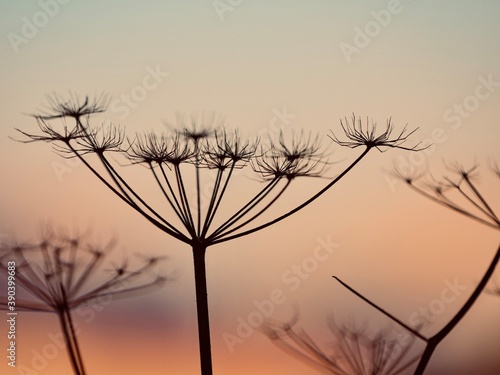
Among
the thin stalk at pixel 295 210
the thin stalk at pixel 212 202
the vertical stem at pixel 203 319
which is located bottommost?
the vertical stem at pixel 203 319

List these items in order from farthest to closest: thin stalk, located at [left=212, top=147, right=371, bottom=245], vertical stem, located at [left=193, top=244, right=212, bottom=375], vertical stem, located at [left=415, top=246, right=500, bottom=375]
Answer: thin stalk, located at [left=212, top=147, right=371, bottom=245]
vertical stem, located at [left=193, top=244, right=212, bottom=375]
vertical stem, located at [left=415, top=246, right=500, bottom=375]

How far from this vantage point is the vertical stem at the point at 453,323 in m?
4.45

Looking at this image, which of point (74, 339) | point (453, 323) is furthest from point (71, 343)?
point (453, 323)

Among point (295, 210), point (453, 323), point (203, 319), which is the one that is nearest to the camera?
point (453, 323)

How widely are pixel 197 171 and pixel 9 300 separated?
7.15ft

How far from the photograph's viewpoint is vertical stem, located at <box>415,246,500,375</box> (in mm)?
4445

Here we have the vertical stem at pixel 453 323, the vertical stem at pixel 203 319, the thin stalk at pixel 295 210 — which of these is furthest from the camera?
the thin stalk at pixel 295 210

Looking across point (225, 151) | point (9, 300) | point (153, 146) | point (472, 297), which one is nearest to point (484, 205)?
point (472, 297)

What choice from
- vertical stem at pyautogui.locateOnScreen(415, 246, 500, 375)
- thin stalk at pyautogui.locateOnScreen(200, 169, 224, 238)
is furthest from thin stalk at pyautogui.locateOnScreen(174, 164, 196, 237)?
vertical stem at pyautogui.locateOnScreen(415, 246, 500, 375)

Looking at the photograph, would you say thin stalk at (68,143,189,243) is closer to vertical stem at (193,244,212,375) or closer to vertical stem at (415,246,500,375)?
vertical stem at (193,244,212,375)

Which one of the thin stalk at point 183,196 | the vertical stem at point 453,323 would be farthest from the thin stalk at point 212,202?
the vertical stem at point 453,323

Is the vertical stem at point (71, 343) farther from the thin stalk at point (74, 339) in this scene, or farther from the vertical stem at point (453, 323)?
the vertical stem at point (453, 323)

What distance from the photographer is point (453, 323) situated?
14.8ft

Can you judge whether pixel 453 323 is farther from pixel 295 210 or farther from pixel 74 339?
pixel 74 339
